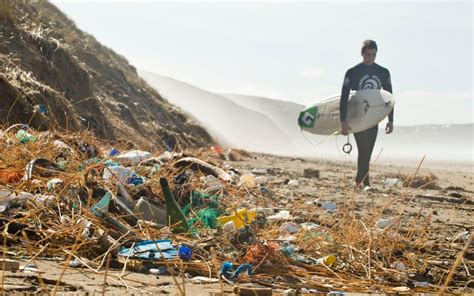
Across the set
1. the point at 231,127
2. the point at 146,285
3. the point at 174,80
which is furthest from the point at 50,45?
the point at 174,80

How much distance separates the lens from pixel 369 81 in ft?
23.2

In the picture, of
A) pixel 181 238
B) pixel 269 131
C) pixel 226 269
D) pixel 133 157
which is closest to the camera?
pixel 226 269

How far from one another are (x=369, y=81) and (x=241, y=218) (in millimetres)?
4495

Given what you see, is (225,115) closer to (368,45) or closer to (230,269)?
(368,45)

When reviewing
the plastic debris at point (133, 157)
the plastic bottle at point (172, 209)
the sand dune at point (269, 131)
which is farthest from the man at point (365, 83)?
the sand dune at point (269, 131)

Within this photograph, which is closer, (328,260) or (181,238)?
(181,238)

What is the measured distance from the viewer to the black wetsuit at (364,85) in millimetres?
7012

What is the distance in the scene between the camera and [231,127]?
8500cm

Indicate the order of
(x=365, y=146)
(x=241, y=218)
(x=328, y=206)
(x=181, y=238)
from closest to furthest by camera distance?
(x=181, y=238) → (x=241, y=218) → (x=328, y=206) → (x=365, y=146)

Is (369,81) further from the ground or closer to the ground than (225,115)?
closer to the ground

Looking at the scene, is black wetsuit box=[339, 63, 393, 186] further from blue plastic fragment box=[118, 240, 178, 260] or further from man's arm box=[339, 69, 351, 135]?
blue plastic fragment box=[118, 240, 178, 260]

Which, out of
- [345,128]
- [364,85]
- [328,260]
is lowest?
[328,260]

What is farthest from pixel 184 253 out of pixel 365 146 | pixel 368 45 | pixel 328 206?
pixel 368 45

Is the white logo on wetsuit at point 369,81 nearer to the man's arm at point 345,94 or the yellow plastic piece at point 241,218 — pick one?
the man's arm at point 345,94
